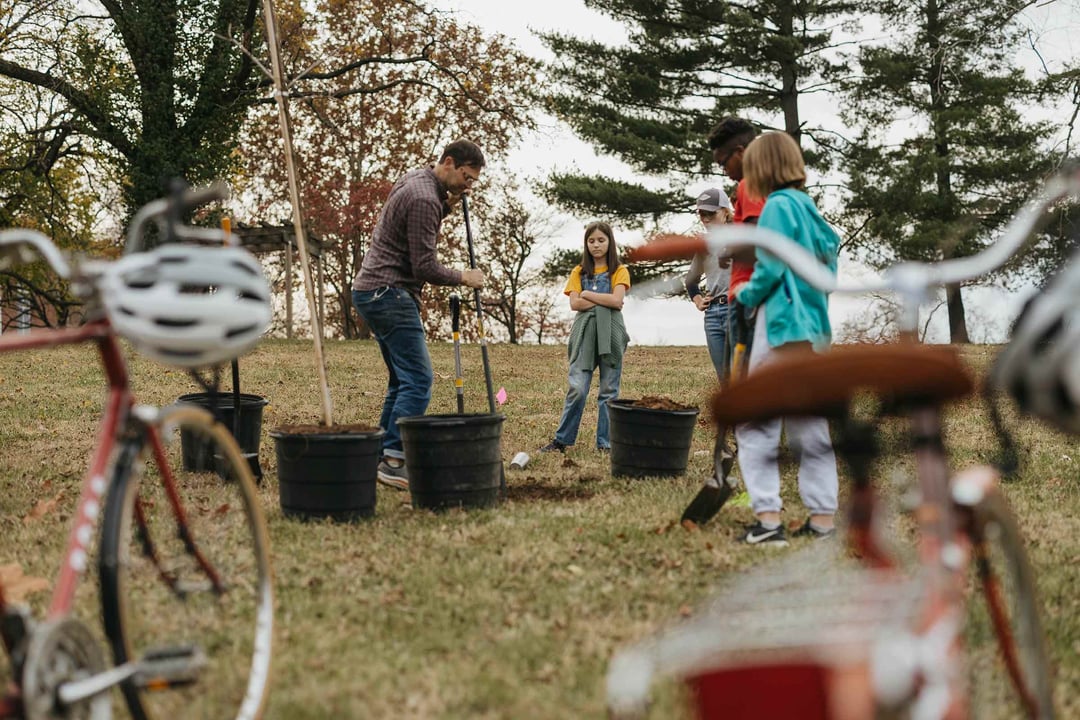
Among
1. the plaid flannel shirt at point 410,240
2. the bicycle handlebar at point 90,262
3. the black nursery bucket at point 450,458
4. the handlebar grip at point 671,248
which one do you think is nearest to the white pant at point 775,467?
the black nursery bucket at point 450,458

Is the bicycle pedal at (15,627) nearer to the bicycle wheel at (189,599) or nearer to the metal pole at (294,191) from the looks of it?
the bicycle wheel at (189,599)

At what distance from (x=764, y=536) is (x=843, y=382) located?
124 inches

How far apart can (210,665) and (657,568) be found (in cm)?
199

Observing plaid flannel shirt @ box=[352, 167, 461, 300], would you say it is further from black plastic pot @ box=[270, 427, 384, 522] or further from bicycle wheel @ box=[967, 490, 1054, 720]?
bicycle wheel @ box=[967, 490, 1054, 720]

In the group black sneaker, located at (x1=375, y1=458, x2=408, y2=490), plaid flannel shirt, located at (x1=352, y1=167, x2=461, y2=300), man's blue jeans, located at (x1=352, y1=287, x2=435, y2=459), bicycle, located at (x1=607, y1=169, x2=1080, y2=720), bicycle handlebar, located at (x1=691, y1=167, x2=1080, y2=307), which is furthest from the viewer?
black sneaker, located at (x1=375, y1=458, x2=408, y2=490)

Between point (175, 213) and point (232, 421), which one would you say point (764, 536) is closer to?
point (175, 213)

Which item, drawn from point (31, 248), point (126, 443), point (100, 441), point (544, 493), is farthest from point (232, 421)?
point (100, 441)

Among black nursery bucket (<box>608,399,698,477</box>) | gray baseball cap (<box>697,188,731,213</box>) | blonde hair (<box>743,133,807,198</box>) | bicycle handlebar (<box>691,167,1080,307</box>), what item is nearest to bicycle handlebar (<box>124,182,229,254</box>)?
bicycle handlebar (<box>691,167,1080,307</box>)

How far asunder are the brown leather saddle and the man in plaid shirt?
408 centimetres

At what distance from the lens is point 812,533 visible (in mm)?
4777

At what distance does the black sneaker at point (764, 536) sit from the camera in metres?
4.62

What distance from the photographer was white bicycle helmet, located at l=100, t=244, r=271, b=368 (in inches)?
82.3

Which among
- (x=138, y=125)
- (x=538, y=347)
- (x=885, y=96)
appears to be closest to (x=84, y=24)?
(x=138, y=125)

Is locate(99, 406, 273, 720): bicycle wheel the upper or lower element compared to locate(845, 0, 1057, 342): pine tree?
lower
